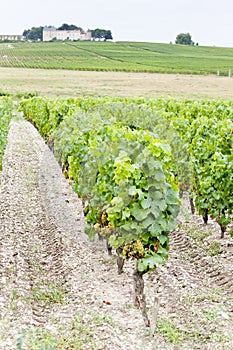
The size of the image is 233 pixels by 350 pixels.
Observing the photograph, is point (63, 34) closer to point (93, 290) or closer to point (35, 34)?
point (35, 34)

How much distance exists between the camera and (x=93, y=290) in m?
7.71

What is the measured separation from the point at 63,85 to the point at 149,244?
5129cm

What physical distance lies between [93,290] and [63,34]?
153135 mm

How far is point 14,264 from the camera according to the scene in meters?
8.50

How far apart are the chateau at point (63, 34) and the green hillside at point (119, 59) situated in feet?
108

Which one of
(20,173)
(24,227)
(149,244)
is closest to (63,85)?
(20,173)


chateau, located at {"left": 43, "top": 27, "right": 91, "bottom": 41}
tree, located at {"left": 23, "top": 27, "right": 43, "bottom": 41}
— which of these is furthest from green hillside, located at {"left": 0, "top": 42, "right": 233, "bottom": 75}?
tree, located at {"left": 23, "top": 27, "right": 43, "bottom": 41}

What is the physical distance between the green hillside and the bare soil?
5.33 m

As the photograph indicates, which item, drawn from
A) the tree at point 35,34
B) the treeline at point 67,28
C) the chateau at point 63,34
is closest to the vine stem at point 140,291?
the treeline at point 67,28

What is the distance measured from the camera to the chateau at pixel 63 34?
148087 mm

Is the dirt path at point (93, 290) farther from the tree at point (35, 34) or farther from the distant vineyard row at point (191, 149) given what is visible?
the tree at point (35, 34)

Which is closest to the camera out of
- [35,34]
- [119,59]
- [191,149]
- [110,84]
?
[191,149]

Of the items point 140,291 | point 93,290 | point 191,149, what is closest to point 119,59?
point 191,149

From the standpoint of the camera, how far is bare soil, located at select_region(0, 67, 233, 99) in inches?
1957
